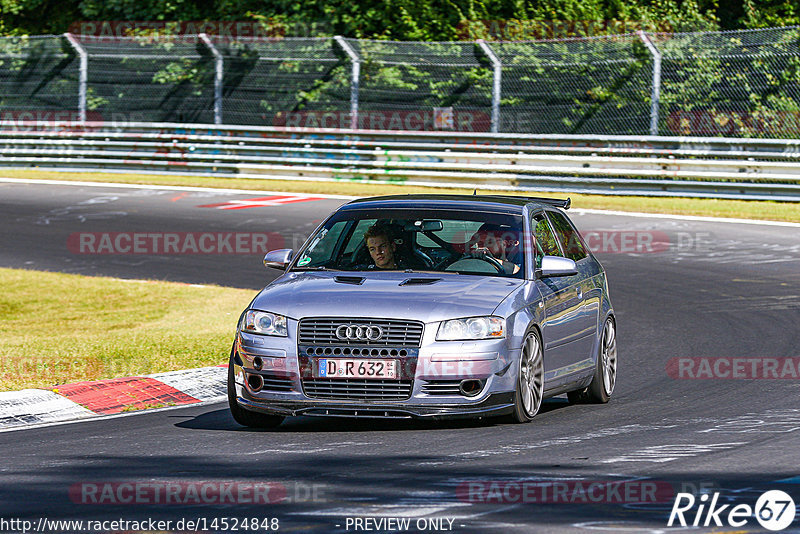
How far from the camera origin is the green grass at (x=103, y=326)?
442 inches

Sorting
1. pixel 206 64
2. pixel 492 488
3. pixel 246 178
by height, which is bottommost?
pixel 246 178

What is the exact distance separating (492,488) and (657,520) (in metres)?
0.97

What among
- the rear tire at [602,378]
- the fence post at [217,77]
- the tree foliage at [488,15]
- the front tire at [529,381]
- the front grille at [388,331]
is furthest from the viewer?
the tree foliage at [488,15]

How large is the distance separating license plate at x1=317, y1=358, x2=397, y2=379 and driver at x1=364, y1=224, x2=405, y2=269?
1168mm

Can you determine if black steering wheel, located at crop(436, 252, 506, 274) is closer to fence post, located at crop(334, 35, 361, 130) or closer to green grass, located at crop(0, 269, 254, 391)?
green grass, located at crop(0, 269, 254, 391)

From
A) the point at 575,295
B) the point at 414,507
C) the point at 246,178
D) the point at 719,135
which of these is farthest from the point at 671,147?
the point at 414,507

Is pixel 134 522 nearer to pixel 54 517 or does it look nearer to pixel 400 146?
pixel 54 517

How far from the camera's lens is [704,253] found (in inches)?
752

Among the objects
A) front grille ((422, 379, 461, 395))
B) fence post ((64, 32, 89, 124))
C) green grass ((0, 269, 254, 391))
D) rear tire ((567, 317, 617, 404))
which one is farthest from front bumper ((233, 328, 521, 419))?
fence post ((64, 32, 89, 124))
